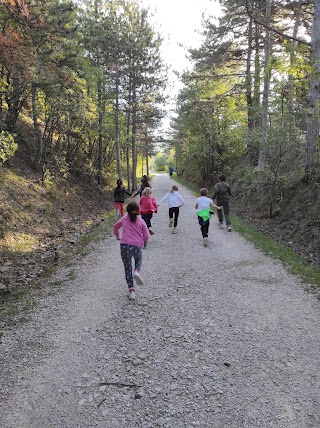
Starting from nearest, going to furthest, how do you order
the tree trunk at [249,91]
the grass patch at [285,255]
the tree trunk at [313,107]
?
the grass patch at [285,255] → the tree trunk at [313,107] → the tree trunk at [249,91]

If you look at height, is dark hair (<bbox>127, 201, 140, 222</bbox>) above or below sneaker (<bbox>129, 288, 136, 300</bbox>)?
above

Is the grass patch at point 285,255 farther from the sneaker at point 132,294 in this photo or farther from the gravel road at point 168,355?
the sneaker at point 132,294

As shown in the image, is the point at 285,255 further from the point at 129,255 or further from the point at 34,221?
the point at 34,221

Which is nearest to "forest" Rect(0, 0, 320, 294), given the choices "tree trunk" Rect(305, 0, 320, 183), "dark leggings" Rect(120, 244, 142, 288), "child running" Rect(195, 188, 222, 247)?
"tree trunk" Rect(305, 0, 320, 183)

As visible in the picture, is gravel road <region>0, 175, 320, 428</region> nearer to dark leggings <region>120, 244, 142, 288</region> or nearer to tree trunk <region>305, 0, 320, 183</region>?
dark leggings <region>120, 244, 142, 288</region>

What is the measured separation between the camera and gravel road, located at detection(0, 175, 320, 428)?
332 centimetres

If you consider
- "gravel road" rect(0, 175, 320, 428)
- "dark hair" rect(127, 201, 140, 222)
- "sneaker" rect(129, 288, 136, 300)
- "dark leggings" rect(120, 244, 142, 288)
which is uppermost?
"dark hair" rect(127, 201, 140, 222)

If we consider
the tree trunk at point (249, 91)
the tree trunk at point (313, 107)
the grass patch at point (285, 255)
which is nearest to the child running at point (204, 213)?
the grass patch at point (285, 255)

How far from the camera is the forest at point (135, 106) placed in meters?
9.45

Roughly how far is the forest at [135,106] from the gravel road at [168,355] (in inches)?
148

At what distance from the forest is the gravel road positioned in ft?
12.3

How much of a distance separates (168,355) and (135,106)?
23.1 meters

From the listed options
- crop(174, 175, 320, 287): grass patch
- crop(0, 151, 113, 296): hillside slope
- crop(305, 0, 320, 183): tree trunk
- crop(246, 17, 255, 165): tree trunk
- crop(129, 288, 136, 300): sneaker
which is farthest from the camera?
crop(246, 17, 255, 165): tree trunk

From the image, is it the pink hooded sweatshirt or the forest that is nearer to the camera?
the pink hooded sweatshirt
